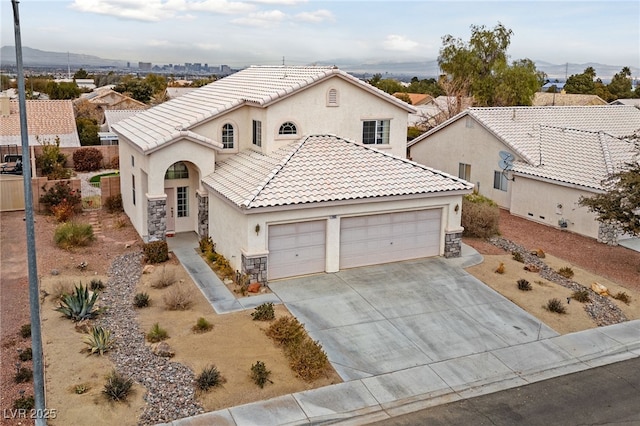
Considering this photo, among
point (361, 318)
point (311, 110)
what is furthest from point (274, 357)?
point (311, 110)

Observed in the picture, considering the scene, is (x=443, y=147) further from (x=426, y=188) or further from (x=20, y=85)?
(x=20, y=85)

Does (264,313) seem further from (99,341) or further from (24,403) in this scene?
(24,403)

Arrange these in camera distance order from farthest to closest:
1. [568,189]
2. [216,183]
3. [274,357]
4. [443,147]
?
[443,147] < [568,189] < [216,183] < [274,357]

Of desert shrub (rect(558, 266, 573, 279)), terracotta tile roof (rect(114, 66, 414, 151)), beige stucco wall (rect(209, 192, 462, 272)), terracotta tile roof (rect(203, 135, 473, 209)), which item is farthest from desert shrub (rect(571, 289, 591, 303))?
terracotta tile roof (rect(114, 66, 414, 151))

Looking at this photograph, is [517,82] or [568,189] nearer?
[568,189]

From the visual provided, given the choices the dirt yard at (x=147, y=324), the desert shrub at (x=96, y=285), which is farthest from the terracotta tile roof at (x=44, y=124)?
the desert shrub at (x=96, y=285)
